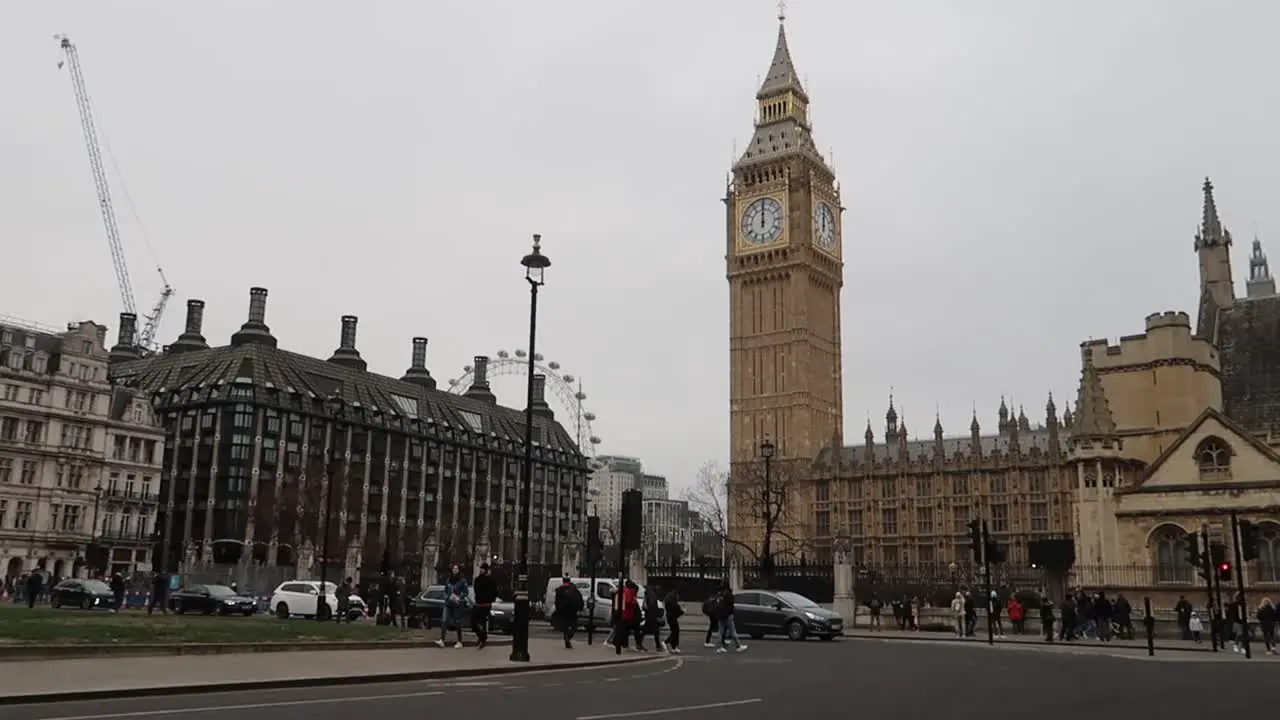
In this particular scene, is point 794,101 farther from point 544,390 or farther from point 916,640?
point 916,640

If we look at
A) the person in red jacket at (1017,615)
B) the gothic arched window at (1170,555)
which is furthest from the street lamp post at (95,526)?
the gothic arched window at (1170,555)

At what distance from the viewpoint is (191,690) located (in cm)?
1384

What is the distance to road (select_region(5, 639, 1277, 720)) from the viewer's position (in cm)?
1195

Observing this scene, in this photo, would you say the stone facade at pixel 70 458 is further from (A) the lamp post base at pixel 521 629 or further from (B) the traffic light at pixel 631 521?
(A) the lamp post base at pixel 521 629

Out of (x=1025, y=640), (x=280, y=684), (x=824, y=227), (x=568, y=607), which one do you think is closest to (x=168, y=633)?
(x=568, y=607)

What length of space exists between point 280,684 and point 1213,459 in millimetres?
34394

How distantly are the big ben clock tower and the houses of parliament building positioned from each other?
0.65 feet

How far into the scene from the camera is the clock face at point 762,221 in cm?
11244

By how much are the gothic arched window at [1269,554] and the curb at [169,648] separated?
96.3 feet

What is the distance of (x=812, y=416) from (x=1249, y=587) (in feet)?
241

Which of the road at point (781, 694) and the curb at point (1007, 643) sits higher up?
the road at point (781, 694)

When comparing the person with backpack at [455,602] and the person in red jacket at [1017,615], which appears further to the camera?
the person in red jacket at [1017,615]

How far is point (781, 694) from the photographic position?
14688 millimetres

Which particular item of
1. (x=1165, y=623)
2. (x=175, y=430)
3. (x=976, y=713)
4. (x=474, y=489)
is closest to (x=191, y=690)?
(x=976, y=713)
